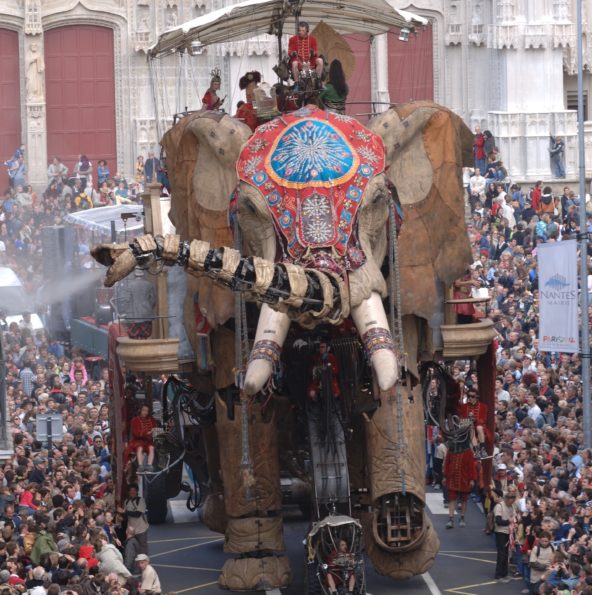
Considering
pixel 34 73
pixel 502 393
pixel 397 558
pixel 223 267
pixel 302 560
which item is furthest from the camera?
pixel 34 73

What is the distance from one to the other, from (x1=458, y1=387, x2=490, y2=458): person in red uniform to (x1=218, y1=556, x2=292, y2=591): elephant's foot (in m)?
3.29

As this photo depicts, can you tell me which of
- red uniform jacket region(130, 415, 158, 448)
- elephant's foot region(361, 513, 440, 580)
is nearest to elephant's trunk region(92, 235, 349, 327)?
elephant's foot region(361, 513, 440, 580)

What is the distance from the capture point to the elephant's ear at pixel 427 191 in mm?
22828

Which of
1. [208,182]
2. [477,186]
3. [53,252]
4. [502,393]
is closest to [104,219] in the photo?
[53,252]

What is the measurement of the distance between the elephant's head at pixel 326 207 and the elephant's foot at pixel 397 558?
2183 millimetres

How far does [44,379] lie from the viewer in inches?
1383

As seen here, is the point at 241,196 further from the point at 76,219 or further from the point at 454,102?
the point at 454,102

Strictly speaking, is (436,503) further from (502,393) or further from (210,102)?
(210,102)

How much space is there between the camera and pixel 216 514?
25141 mm

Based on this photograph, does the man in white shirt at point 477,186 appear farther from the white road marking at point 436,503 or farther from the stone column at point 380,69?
the white road marking at point 436,503

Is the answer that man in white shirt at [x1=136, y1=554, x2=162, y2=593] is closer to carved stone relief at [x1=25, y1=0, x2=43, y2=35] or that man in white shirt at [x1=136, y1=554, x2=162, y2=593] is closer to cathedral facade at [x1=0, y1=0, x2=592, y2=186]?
cathedral facade at [x1=0, y1=0, x2=592, y2=186]

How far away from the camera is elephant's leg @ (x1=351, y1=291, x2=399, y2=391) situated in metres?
20.3

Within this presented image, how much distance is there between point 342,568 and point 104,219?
1919cm

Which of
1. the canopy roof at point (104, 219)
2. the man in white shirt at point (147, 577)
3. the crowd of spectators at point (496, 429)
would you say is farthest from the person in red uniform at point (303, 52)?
the canopy roof at point (104, 219)
